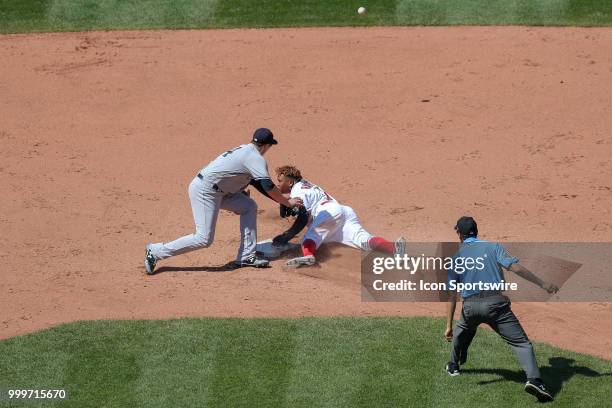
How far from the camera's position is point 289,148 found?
1524 cm

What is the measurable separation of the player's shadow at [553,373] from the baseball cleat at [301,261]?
2706 mm

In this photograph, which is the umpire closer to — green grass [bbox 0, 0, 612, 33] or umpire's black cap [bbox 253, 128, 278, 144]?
umpire's black cap [bbox 253, 128, 278, 144]

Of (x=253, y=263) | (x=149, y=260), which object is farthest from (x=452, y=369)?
(x=149, y=260)

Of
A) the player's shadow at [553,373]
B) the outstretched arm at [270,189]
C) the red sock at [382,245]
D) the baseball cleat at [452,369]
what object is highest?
the outstretched arm at [270,189]

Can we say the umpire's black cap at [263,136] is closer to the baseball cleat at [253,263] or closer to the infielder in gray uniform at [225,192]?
the infielder in gray uniform at [225,192]

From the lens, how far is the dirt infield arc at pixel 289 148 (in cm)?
1216

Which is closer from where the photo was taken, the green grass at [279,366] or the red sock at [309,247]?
the green grass at [279,366]

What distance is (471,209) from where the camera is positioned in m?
13.9

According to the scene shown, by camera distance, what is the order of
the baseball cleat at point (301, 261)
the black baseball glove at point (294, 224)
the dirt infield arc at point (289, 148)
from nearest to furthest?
the dirt infield arc at point (289, 148)
the baseball cleat at point (301, 261)
the black baseball glove at point (294, 224)

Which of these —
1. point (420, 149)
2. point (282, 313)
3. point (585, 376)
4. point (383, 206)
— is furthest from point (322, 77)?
point (585, 376)

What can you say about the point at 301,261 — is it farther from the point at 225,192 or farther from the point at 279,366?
the point at 279,366

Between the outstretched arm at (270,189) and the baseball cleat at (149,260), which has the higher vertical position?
the outstretched arm at (270,189)

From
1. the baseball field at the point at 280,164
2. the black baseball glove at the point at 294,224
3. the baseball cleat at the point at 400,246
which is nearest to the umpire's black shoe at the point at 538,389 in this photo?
the baseball field at the point at 280,164

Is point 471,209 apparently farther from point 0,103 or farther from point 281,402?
point 0,103
